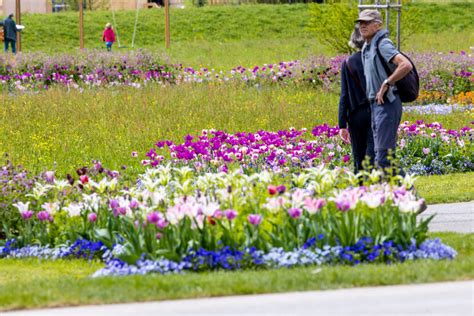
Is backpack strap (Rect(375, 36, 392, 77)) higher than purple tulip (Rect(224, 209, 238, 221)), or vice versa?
backpack strap (Rect(375, 36, 392, 77))

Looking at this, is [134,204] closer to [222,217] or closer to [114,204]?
[114,204]

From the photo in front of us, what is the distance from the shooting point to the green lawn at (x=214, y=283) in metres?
5.91

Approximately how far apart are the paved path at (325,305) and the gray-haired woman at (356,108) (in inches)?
125

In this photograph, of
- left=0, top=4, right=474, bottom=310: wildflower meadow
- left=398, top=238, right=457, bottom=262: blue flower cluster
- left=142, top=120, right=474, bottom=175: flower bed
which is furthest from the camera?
left=142, top=120, right=474, bottom=175: flower bed

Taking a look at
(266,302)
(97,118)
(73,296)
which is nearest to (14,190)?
(73,296)

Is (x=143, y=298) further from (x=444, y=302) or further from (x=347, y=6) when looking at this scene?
(x=347, y=6)

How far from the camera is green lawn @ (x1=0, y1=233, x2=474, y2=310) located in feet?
19.4

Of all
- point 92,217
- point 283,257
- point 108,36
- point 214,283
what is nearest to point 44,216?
point 92,217

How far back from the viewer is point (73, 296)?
5.93 metres

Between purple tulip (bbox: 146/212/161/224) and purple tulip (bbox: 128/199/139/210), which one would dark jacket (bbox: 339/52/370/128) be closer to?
purple tulip (bbox: 128/199/139/210)

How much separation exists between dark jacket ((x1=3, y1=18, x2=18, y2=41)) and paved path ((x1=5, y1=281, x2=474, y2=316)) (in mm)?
30516

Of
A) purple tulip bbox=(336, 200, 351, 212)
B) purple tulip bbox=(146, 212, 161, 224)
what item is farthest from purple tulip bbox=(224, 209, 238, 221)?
purple tulip bbox=(336, 200, 351, 212)

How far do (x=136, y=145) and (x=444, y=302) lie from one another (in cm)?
914

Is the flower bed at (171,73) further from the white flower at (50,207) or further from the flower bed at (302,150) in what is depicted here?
the white flower at (50,207)
